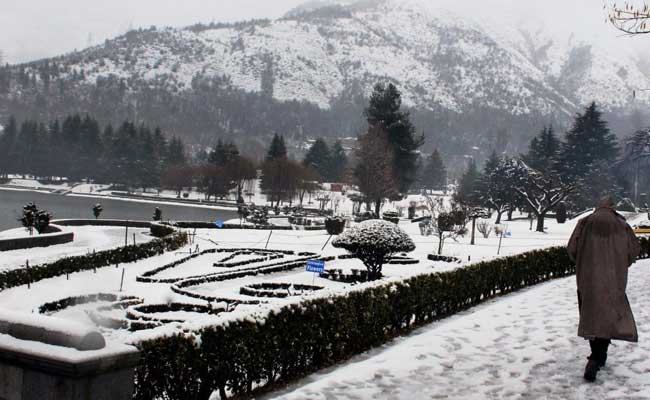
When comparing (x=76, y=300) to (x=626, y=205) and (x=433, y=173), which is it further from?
(x=433, y=173)

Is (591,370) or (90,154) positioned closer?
(591,370)

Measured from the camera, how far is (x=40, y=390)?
17.7 ft

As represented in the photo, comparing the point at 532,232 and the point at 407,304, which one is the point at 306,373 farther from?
the point at 532,232

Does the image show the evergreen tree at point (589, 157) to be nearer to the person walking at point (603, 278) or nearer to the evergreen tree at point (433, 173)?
the evergreen tree at point (433, 173)

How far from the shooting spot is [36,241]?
36062 millimetres

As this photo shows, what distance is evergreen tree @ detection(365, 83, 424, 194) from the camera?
69000 millimetres

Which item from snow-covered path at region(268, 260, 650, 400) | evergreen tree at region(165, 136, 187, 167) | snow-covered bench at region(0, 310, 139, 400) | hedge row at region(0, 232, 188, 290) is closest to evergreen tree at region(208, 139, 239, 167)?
evergreen tree at region(165, 136, 187, 167)

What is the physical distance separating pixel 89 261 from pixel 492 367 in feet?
77.8

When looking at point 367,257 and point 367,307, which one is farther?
point 367,257

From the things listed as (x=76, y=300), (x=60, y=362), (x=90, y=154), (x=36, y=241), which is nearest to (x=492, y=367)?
(x=60, y=362)

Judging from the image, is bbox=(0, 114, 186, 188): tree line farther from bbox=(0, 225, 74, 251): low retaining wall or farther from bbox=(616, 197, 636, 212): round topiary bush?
bbox=(616, 197, 636, 212): round topiary bush

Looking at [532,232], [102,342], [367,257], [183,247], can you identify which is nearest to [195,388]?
[102,342]

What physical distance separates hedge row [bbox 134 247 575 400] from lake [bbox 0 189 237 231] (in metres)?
54.9

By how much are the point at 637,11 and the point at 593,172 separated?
66.4 meters
